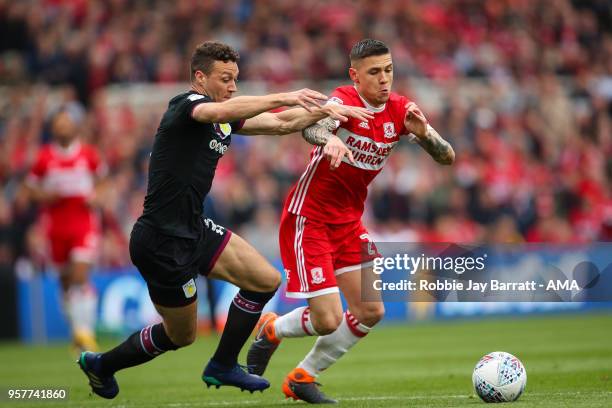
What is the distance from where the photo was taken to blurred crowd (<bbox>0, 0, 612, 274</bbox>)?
2014 cm

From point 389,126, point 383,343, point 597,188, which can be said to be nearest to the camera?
point 389,126

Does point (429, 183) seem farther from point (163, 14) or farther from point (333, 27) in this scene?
point (163, 14)

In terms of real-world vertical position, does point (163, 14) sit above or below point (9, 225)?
above

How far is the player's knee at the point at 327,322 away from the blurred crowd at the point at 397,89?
10043mm

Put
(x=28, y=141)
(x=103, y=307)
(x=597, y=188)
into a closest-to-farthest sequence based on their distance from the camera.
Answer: (x=103, y=307) → (x=28, y=141) → (x=597, y=188)

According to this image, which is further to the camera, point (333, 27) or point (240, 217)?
point (333, 27)

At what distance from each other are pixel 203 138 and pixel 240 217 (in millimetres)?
11054

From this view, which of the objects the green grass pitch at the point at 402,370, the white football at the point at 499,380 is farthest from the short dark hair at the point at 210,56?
the white football at the point at 499,380

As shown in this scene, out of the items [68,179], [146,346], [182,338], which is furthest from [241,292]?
[68,179]

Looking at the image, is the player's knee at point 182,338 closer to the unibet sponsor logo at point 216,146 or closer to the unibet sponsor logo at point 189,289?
the unibet sponsor logo at point 189,289

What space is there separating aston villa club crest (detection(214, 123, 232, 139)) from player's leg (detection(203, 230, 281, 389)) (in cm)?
88

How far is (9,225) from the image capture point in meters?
18.9

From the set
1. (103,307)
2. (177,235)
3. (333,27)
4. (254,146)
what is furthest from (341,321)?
(333,27)

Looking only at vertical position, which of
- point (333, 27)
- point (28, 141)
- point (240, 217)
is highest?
point (333, 27)
